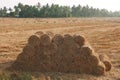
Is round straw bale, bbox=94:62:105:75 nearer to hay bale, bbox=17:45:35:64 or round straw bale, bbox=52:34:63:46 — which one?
Result: round straw bale, bbox=52:34:63:46

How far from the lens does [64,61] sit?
13.1 m

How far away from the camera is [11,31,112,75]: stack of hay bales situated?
42.6 feet

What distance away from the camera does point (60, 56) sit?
13.1 metres

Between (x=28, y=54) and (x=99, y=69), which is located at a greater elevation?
(x=28, y=54)

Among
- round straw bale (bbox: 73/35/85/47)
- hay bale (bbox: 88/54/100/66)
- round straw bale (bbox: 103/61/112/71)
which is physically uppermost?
round straw bale (bbox: 73/35/85/47)

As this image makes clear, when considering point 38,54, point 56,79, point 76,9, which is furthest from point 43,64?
point 76,9

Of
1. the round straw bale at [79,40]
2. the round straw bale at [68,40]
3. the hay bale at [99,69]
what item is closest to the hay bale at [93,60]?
the hay bale at [99,69]

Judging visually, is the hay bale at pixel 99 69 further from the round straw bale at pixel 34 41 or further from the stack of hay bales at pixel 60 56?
the round straw bale at pixel 34 41

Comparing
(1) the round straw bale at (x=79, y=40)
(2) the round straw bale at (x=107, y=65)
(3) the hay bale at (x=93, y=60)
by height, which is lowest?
(2) the round straw bale at (x=107, y=65)

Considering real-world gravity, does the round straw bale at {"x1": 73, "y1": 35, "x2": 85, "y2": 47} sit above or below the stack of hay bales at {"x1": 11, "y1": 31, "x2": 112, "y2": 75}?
above

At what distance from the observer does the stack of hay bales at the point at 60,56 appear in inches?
512

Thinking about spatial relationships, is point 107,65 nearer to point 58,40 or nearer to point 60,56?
point 60,56

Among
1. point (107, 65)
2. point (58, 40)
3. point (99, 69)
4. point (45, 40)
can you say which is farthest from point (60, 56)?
point (107, 65)

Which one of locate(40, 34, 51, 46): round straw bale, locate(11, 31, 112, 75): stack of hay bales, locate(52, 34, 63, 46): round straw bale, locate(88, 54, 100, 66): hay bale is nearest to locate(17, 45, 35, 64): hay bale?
locate(11, 31, 112, 75): stack of hay bales
